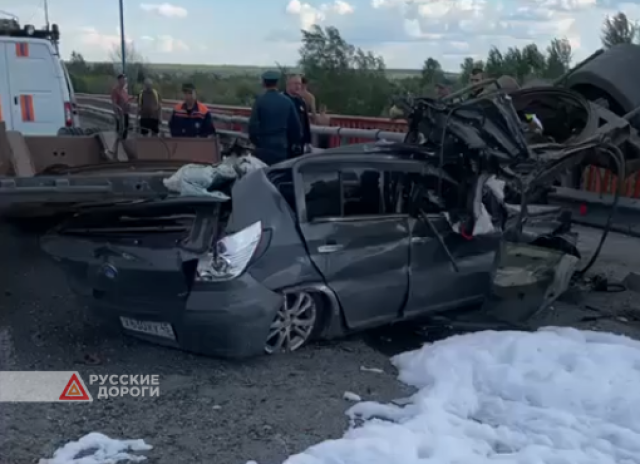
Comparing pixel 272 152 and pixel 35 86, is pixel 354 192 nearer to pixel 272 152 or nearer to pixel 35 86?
pixel 272 152

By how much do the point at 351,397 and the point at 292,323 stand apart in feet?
2.58

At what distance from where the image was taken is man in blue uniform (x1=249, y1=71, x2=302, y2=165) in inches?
347

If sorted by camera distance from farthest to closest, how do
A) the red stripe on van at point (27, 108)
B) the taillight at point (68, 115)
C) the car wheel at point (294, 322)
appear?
1. the taillight at point (68, 115)
2. the red stripe on van at point (27, 108)
3. the car wheel at point (294, 322)

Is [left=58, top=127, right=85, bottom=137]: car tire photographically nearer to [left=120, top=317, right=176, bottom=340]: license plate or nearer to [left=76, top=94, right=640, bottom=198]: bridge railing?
[left=76, top=94, right=640, bottom=198]: bridge railing

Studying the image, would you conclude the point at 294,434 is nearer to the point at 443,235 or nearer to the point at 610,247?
the point at 443,235

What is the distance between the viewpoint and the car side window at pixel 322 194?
5.97 meters

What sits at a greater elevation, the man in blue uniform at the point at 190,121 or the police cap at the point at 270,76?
the police cap at the point at 270,76

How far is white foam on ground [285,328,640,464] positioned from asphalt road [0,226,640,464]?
26cm

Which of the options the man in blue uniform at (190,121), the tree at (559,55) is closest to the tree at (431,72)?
the tree at (559,55)

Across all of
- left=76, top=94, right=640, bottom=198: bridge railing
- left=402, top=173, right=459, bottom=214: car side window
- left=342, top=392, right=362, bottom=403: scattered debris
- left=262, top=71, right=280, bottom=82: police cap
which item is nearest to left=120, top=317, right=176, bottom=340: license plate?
left=342, top=392, right=362, bottom=403: scattered debris

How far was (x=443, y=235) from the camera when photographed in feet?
21.4

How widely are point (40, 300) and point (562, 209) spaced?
473 cm

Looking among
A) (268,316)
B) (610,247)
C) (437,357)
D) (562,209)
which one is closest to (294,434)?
(268,316)

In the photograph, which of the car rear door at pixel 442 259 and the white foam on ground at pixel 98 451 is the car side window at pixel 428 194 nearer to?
the car rear door at pixel 442 259
